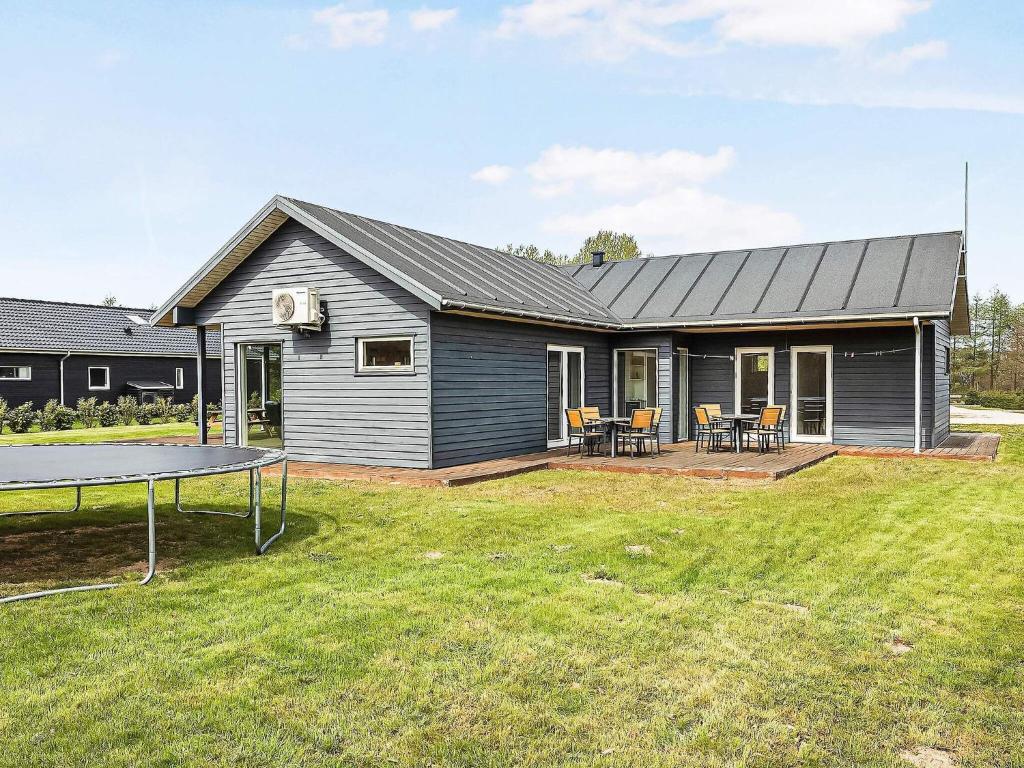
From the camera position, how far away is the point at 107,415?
2102 cm

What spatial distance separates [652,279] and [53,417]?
624 inches

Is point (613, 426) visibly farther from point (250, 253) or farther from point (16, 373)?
point (16, 373)

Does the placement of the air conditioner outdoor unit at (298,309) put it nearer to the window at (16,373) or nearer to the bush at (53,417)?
the bush at (53,417)

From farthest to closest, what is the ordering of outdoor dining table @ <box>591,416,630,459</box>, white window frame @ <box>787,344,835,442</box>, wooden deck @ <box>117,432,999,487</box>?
white window frame @ <box>787,344,835,442</box>, outdoor dining table @ <box>591,416,630,459</box>, wooden deck @ <box>117,432,999,487</box>

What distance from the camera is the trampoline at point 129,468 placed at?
4.61m

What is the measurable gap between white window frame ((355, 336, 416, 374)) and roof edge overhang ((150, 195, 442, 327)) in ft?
2.55

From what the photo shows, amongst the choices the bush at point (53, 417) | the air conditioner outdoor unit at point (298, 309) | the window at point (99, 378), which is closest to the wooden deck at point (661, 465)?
the air conditioner outdoor unit at point (298, 309)

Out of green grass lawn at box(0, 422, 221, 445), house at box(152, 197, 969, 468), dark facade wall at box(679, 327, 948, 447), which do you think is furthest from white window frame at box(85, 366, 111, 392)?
dark facade wall at box(679, 327, 948, 447)

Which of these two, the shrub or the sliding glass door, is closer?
the sliding glass door

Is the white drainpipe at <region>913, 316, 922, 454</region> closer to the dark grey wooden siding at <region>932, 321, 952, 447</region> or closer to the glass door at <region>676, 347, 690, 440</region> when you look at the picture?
the dark grey wooden siding at <region>932, 321, 952, 447</region>

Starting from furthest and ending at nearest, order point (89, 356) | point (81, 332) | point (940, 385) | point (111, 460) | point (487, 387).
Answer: point (81, 332) → point (89, 356) → point (940, 385) → point (487, 387) → point (111, 460)

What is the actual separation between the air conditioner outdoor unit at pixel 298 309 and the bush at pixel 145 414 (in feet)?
43.0

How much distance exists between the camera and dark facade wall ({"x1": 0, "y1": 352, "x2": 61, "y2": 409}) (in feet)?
72.6

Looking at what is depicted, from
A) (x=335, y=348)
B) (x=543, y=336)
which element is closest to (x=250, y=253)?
(x=335, y=348)
